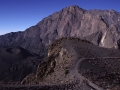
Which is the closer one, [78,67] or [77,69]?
[77,69]

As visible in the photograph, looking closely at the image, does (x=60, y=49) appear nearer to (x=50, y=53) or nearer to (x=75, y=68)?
(x=50, y=53)

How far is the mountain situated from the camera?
1006 inches

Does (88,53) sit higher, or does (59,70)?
(88,53)

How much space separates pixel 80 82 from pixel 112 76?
17.5 ft

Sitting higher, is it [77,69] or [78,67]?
[78,67]

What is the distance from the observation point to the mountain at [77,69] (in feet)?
83.9

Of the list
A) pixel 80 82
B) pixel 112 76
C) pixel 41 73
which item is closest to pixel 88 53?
pixel 41 73

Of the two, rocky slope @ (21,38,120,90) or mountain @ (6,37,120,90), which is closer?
mountain @ (6,37,120,90)

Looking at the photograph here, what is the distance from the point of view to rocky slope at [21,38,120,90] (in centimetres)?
2729

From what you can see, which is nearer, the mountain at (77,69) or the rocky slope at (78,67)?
the mountain at (77,69)

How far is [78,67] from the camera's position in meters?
34.5

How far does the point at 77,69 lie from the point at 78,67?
3.68 feet

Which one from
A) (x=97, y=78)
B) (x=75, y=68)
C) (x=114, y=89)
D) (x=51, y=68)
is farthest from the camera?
(x=51, y=68)

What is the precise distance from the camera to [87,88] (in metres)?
24.9
